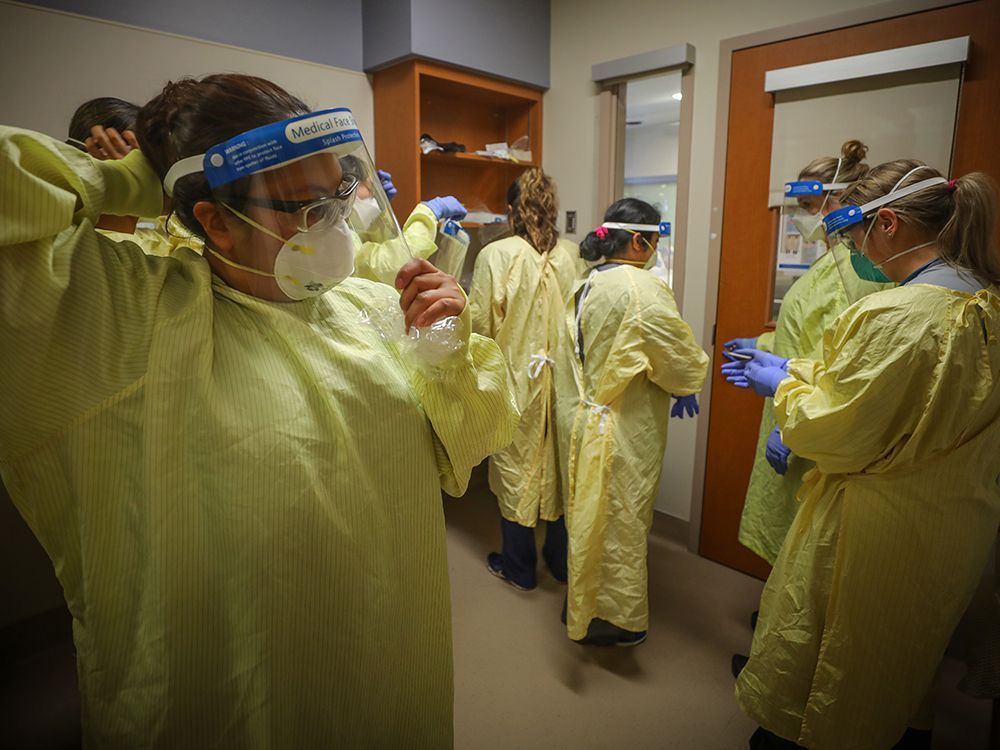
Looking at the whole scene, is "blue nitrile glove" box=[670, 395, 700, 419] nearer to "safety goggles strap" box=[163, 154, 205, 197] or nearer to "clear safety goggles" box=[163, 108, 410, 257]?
"clear safety goggles" box=[163, 108, 410, 257]

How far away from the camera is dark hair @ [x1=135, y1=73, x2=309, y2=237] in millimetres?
752

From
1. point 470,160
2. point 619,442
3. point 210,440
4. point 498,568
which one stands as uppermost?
point 470,160

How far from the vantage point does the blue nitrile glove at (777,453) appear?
1908mm

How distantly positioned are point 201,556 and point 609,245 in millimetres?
1818

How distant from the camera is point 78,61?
212 cm

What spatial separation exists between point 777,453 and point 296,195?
170 cm

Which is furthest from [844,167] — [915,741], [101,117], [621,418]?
[101,117]

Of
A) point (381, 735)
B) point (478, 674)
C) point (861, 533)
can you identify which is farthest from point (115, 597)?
point (478, 674)

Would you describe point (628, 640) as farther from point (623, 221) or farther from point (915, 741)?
point (623, 221)

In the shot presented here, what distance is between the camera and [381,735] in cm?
92

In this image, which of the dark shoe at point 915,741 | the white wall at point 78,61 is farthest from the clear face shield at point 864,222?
the white wall at point 78,61

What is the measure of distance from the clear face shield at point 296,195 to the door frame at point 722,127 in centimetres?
212

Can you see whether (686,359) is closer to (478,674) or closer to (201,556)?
(478,674)

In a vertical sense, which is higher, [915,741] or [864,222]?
[864,222]
